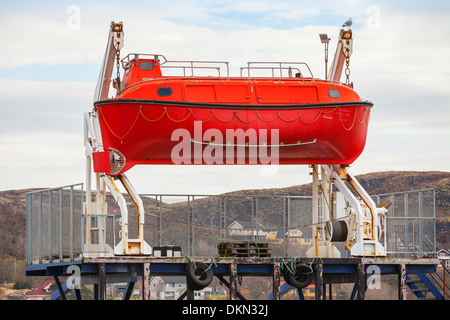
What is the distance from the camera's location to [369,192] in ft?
384

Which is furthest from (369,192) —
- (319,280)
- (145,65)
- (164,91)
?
(164,91)

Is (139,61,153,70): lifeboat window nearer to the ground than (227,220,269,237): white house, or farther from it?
farther from it

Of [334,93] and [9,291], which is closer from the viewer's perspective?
[334,93]

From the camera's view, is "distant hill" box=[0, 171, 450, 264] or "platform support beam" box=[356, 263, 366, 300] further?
"distant hill" box=[0, 171, 450, 264]

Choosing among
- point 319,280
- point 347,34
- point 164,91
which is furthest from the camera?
point 347,34

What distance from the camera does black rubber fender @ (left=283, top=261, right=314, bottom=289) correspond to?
28.4 meters

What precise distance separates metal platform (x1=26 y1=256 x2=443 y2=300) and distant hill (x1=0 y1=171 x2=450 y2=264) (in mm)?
61352

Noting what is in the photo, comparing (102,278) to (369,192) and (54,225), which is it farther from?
(369,192)

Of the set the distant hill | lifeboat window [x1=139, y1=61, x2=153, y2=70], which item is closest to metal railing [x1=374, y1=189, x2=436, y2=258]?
lifeboat window [x1=139, y1=61, x2=153, y2=70]

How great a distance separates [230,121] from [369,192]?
90.9 meters

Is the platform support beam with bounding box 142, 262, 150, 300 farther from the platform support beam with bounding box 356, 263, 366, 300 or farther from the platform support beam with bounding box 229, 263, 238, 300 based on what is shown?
the platform support beam with bounding box 356, 263, 366, 300

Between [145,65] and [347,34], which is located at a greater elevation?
[347,34]

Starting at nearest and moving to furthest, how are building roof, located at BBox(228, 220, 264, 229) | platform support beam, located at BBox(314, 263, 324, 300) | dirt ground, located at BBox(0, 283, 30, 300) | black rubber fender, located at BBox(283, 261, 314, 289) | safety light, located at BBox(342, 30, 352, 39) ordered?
platform support beam, located at BBox(314, 263, 324, 300), black rubber fender, located at BBox(283, 261, 314, 289), safety light, located at BBox(342, 30, 352, 39), building roof, located at BBox(228, 220, 264, 229), dirt ground, located at BBox(0, 283, 30, 300)
